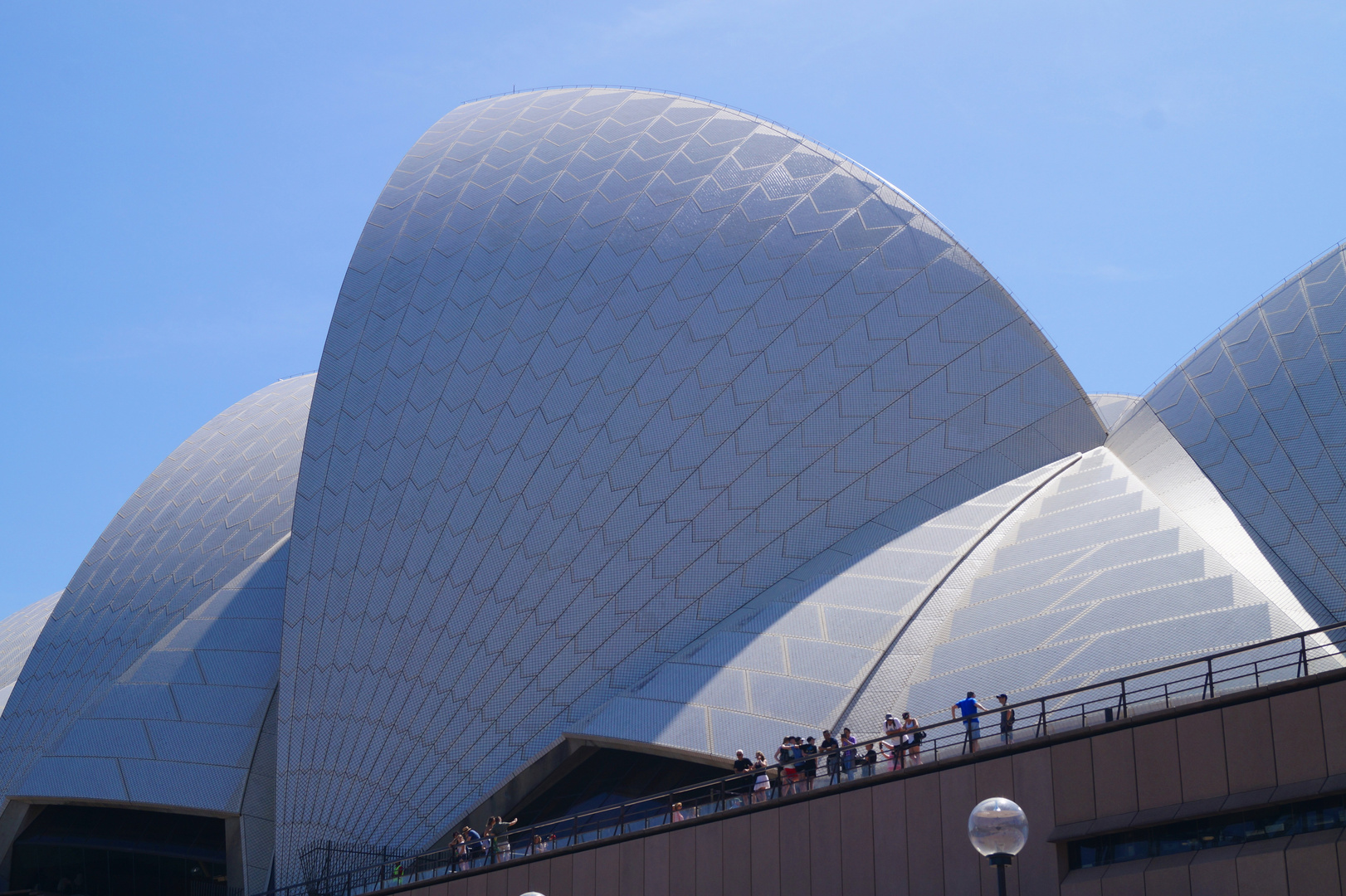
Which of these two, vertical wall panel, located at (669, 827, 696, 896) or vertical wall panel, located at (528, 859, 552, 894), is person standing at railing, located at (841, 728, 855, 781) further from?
vertical wall panel, located at (528, 859, 552, 894)

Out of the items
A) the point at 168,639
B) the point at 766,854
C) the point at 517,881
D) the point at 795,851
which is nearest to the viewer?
the point at 795,851

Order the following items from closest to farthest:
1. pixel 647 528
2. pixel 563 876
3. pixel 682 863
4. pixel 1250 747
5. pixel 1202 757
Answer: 1. pixel 1250 747
2. pixel 1202 757
3. pixel 682 863
4. pixel 563 876
5. pixel 647 528

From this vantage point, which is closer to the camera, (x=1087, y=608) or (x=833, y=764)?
(x=833, y=764)

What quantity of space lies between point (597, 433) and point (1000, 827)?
16.5 metres

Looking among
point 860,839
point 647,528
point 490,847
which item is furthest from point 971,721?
point 647,528

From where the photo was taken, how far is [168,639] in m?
28.2

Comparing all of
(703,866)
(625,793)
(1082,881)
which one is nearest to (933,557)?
(625,793)

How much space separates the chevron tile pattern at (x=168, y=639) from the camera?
25125mm

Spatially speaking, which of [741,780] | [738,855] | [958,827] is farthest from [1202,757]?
[741,780]

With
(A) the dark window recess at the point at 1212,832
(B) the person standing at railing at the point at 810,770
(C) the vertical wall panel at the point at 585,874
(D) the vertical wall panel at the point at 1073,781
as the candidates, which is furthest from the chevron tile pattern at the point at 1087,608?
(A) the dark window recess at the point at 1212,832

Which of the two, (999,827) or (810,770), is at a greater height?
(810,770)

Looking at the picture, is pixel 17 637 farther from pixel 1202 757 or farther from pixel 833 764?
pixel 1202 757

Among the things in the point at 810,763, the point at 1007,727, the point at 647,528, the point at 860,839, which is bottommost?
the point at 860,839

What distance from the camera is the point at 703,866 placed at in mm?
16672
